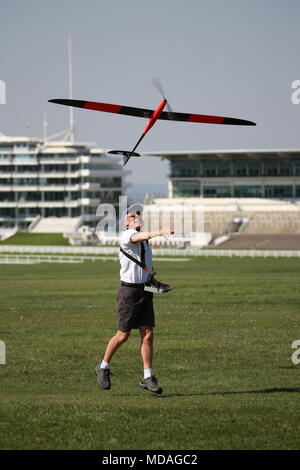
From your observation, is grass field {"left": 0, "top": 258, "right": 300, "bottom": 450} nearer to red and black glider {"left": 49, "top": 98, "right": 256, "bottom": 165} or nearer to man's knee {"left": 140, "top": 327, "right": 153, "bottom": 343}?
man's knee {"left": 140, "top": 327, "right": 153, "bottom": 343}

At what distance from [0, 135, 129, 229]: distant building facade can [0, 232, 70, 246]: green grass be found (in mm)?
33352

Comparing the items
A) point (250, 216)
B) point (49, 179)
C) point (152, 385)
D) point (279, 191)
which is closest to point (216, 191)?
point (279, 191)

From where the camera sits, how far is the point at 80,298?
1367 inches

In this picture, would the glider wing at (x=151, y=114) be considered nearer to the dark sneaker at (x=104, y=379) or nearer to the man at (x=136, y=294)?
the man at (x=136, y=294)

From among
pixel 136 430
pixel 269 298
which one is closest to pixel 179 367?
pixel 136 430

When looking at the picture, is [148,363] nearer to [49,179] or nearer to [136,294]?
[136,294]

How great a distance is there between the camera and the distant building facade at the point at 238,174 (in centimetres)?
13750

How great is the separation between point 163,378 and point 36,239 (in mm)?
125887

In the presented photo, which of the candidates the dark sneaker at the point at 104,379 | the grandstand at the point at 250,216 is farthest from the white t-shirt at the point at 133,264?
the grandstand at the point at 250,216

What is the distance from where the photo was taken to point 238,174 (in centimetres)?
14050

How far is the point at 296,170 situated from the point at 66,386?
410 feet

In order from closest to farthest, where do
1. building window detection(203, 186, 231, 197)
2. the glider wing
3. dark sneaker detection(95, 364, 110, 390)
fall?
1. dark sneaker detection(95, 364, 110, 390)
2. the glider wing
3. building window detection(203, 186, 231, 197)

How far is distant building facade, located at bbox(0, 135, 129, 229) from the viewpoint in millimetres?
184500

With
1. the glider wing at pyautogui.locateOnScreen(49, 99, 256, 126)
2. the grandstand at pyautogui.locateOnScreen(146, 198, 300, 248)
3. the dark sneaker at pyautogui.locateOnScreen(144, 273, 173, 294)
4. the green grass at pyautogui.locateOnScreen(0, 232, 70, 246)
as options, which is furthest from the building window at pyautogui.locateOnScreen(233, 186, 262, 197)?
the dark sneaker at pyautogui.locateOnScreen(144, 273, 173, 294)
